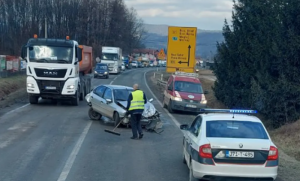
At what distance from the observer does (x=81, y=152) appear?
43.1ft

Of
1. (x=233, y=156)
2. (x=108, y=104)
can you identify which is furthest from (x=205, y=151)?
(x=108, y=104)

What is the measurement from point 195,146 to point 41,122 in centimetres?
1106

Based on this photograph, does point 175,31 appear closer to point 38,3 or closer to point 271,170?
point 271,170

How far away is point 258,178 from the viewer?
29.7 ft

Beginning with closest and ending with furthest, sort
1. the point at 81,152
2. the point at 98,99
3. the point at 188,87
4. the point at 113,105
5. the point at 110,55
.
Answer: the point at 81,152 → the point at 113,105 → the point at 98,99 → the point at 188,87 → the point at 110,55

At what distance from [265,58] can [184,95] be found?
6155mm

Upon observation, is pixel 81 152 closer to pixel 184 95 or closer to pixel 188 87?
pixel 184 95

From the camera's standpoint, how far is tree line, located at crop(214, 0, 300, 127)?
18.5 m

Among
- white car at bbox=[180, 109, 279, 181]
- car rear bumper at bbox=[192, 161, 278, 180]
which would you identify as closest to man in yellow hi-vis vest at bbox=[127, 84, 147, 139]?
white car at bbox=[180, 109, 279, 181]

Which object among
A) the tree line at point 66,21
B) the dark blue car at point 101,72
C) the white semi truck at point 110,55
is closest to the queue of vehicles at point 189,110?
the dark blue car at point 101,72

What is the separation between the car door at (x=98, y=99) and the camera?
19.9 meters

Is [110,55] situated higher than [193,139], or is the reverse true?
[193,139]

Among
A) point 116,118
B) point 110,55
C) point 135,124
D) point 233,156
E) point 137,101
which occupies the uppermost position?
point 233,156

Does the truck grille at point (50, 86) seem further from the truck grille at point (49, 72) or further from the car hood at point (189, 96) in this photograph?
the car hood at point (189, 96)
